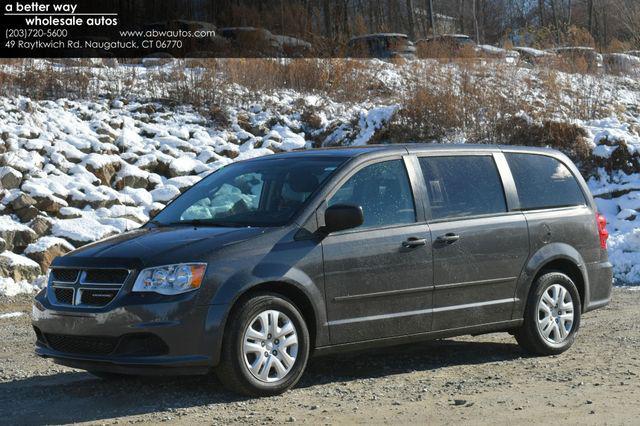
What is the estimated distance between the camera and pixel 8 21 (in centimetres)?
2448

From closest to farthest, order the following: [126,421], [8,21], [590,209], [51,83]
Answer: [126,421], [590,209], [51,83], [8,21]

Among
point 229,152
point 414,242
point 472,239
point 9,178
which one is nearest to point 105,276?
point 414,242

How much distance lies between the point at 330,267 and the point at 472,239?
4.53 feet

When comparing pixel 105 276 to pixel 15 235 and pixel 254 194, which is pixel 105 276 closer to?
pixel 254 194

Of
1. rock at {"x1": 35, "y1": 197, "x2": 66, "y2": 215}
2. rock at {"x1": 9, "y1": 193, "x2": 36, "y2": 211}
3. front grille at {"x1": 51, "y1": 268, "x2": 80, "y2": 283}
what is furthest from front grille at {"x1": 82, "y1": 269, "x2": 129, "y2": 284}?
rock at {"x1": 35, "y1": 197, "x2": 66, "y2": 215}

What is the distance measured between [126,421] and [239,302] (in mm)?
1059

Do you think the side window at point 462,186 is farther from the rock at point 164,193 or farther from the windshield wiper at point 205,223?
the rock at point 164,193

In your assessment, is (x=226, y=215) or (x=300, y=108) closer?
(x=226, y=215)

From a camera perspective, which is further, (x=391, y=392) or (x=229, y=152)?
(x=229, y=152)

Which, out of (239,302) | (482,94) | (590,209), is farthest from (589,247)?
(482,94)

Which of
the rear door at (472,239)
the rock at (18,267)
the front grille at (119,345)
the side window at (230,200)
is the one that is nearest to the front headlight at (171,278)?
the front grille at (119,345)

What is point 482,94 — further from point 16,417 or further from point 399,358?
point 16,417

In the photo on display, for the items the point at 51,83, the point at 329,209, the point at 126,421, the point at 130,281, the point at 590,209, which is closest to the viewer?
the point at 126,421

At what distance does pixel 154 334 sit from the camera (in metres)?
6.36
